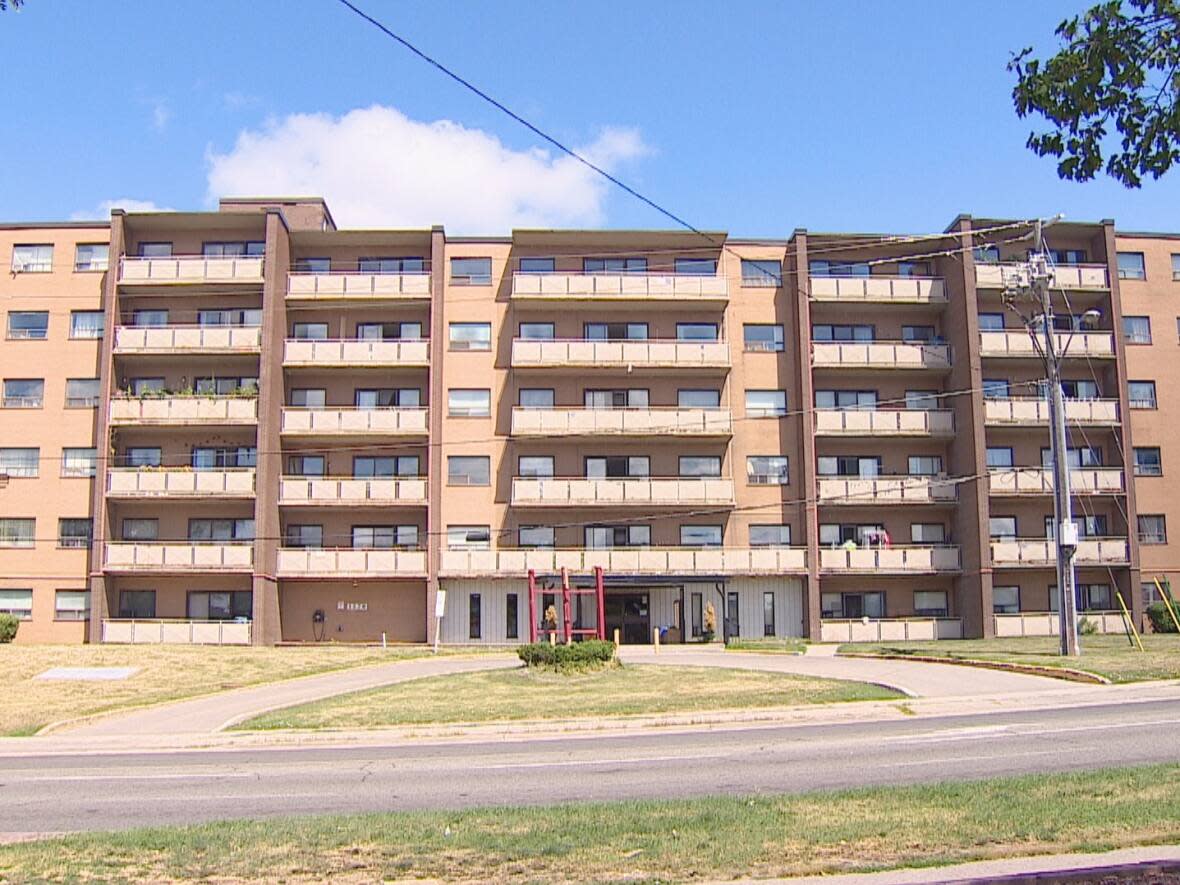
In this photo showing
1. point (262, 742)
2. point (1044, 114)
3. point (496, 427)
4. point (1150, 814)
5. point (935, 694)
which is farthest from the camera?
point (496, 427)

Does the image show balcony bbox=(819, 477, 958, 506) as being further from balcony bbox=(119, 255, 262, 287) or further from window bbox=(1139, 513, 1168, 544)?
balcony bbox=(119, 255, 262, 287)

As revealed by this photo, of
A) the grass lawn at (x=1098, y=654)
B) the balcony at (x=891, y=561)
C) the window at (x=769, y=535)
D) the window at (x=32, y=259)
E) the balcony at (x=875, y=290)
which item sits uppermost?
the window at (x=32, y=259)

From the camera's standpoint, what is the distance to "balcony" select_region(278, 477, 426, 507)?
4931cm

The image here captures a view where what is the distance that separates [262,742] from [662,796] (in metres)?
11.0

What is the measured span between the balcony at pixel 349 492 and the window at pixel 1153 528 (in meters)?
30.9

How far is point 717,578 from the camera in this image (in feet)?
165

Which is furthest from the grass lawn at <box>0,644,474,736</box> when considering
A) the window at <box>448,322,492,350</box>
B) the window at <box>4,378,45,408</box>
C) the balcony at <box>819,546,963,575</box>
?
the balcony at <box>819,546,963,575</box>

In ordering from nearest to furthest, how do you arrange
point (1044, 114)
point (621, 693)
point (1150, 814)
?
1. point (1044, 114)
2. point (1150, 814)
3. point (621, 693)

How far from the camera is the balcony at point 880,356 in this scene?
50781mm

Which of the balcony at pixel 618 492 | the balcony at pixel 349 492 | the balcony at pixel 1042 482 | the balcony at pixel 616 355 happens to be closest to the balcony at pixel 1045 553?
the balcony at pixel 1042 482

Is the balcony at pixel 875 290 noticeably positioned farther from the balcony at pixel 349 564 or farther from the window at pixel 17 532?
the window at pixel 17 532

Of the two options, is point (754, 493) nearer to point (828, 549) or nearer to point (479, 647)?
point (828, 549)

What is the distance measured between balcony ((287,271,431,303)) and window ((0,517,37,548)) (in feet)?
46.5

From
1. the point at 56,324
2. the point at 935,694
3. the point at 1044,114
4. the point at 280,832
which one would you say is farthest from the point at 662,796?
the point at 56,324
